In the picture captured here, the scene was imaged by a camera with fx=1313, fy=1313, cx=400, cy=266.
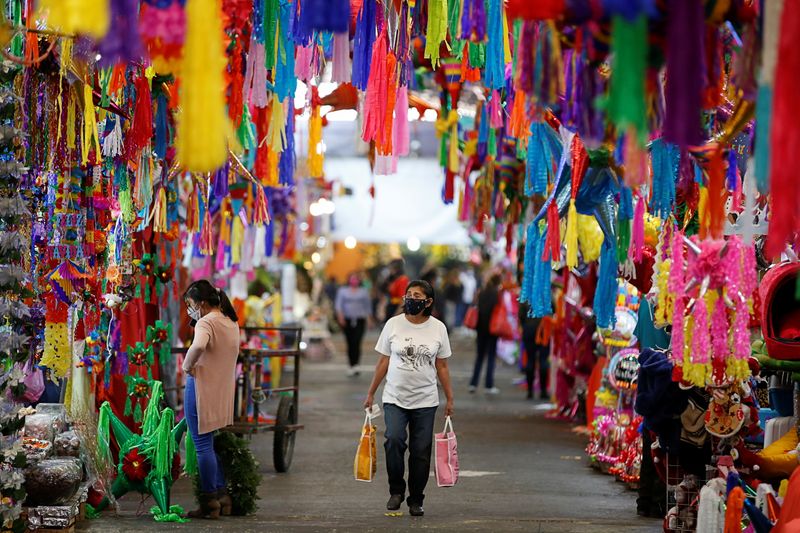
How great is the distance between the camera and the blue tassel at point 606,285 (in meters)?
9.38

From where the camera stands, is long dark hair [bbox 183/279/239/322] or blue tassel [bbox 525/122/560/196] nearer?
long dark hair [bbox 183/279/239/322]

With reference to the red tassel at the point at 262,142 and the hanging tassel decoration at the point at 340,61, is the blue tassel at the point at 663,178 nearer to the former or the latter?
the hanging tassel decoration at the point at 340,61

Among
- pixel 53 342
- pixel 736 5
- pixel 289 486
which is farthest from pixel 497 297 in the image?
pixel 736 5

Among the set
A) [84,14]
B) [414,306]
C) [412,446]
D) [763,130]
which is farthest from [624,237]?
[84,14]

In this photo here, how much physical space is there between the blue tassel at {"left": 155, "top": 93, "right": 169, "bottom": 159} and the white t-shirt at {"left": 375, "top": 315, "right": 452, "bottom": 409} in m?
2.20

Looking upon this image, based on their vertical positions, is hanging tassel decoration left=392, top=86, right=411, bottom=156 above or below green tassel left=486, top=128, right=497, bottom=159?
below

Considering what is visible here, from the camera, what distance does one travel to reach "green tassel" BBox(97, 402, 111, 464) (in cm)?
939

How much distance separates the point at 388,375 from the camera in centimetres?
934

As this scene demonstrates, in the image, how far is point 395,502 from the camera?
920 centimetres

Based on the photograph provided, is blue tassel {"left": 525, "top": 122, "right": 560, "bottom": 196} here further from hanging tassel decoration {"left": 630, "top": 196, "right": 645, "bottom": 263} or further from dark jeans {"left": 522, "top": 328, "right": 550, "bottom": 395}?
dark jeans {"left": 522, "top": 328, "right": 550, "bottom": 395}

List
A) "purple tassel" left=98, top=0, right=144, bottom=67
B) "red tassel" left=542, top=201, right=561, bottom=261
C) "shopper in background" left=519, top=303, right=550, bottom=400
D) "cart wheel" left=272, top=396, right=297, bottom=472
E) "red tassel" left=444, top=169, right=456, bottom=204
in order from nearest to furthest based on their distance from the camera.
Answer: "purple tassel" left=98, top=0, right=144, bottom=67 < "red tassel" left=542, top=201, right=561, bottom=261 < "cart wheel" left=272, top=396, right=297, bottom=472 < "red tassel" left=444, top=169, right=456, bottom=204 < "shopper in background" left=519, top=303, right=550, bottom=400

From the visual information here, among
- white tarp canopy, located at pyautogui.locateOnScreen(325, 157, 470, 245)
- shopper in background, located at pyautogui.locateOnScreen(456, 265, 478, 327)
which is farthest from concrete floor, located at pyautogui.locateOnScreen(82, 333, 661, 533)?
shopper in background, located at pyautogui.locateOnScreen(456, 265, 478, 327)

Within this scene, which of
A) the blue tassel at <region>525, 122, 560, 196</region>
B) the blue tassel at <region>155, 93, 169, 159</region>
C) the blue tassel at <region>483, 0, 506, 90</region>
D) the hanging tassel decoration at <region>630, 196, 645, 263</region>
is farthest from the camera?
the blue tassel at <region>525, 122, 560, 196</region>

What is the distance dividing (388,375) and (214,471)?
1389 millimetres
